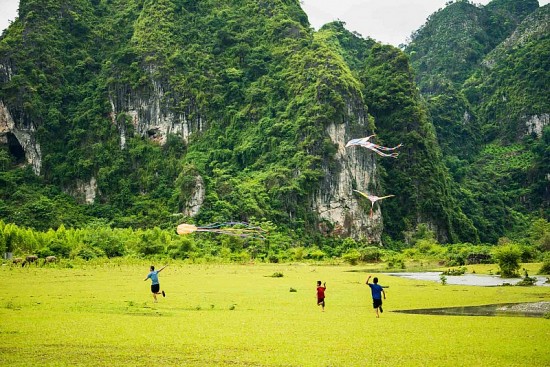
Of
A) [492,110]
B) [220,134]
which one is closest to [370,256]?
[220,134]

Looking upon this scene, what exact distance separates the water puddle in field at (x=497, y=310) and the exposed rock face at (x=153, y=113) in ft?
195

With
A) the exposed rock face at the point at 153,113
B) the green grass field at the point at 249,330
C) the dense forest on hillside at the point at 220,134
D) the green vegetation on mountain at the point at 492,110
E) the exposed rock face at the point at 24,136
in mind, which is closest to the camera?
the green grass field at the point at 249,330

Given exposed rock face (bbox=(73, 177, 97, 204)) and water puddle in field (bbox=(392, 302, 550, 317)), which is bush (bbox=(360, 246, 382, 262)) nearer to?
exposed rock face (bbox=(73, 177, 97, 204))

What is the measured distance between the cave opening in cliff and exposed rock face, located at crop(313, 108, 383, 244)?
3231cm

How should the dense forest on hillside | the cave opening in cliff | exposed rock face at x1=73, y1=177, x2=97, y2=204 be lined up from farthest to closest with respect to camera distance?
1. the cave opening in cliff
2. exposed rock face at x1=73, y1=177, x2=97, y2=204
3. the dense forest on hillside

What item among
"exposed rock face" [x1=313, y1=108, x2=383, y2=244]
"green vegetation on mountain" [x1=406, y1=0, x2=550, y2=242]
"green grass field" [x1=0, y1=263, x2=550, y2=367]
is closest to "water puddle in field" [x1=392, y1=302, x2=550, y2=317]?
"green grass field" [x1=0, y1=263, x2=550, y2=367]

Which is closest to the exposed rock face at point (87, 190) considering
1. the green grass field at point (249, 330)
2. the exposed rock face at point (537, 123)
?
the green grass field at point (249, 330)

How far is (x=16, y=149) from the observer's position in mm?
74062

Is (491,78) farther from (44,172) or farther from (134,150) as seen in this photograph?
(44,172)

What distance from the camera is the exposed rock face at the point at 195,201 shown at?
6412 cm

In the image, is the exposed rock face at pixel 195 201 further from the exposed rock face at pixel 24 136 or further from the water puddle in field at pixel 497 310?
the water puddle in field at pixel 497 310

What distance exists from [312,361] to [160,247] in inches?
1522

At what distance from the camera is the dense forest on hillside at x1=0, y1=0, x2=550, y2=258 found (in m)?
67.6

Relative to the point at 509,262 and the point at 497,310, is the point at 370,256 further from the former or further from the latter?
the point at 497,310
